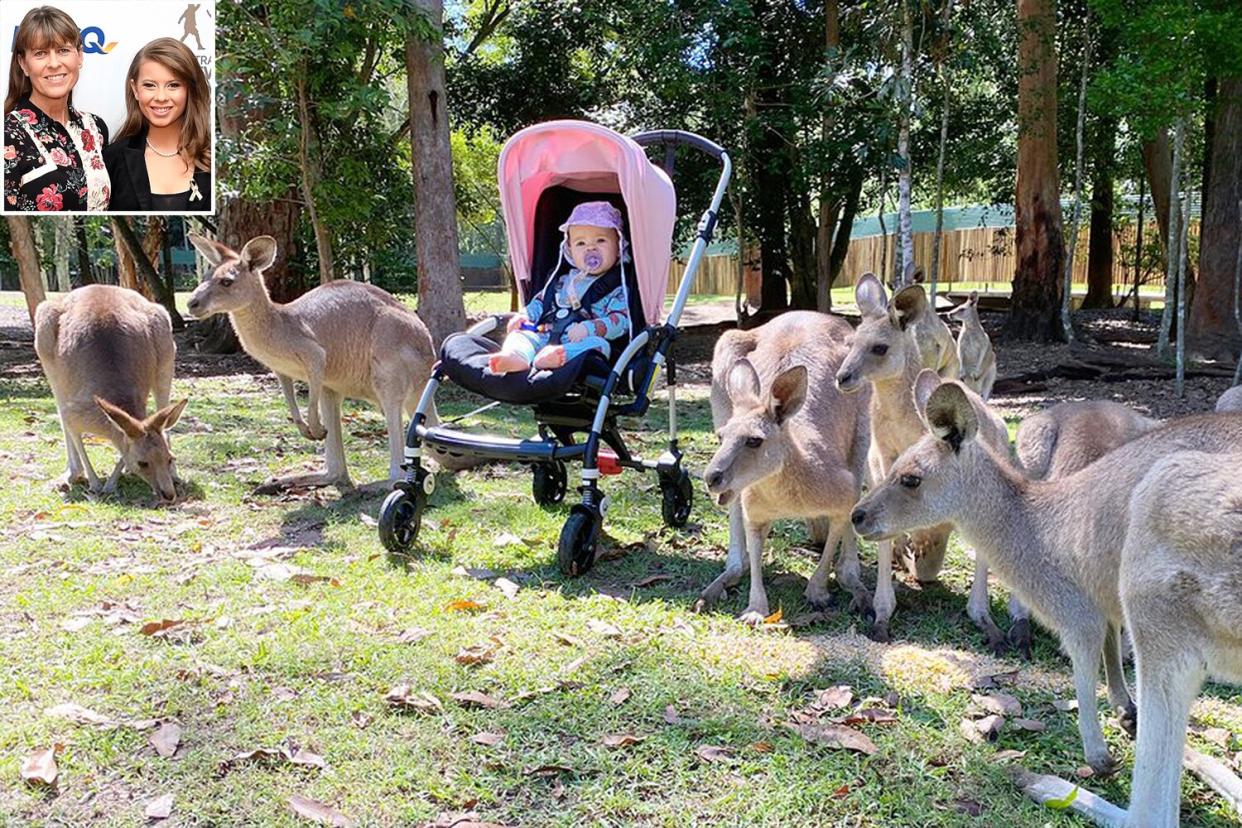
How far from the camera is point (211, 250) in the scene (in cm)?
491

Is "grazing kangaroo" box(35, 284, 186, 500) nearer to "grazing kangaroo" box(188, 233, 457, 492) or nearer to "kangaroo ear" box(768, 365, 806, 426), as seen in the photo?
"grazing kangaroo" box(188, 233, 457, 492)

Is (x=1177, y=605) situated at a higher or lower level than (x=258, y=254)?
lower

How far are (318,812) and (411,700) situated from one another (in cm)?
51

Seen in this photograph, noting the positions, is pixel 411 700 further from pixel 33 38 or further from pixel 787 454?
pixel 33 38

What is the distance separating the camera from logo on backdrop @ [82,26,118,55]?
643 cm

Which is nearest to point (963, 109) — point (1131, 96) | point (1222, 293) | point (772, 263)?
point (772, 263)

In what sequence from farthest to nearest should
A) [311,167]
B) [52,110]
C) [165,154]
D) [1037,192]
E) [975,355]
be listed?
[1037,192] → [311,167] → [165,154] → [52,110] → [975,355]

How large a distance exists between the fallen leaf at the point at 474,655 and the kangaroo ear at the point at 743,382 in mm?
1231

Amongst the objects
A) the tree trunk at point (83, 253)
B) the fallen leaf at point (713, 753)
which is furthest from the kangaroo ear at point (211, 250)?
the tree trunk at point (83, 253)

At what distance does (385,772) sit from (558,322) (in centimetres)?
240

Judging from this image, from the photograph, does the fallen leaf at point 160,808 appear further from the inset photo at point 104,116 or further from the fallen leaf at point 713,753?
the inset photo at point 104,116

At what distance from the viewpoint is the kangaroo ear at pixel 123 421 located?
4.77 meters

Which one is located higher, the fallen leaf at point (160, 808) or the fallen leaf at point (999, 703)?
the fallen leaf at point (160, 808)

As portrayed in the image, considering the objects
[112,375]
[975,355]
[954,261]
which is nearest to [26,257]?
[112,375]
